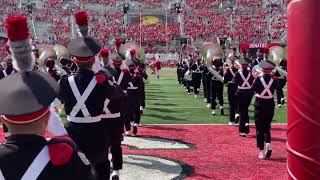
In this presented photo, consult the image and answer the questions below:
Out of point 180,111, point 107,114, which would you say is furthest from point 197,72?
point 107,114

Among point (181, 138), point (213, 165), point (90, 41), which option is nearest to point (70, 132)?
point (90, 41)

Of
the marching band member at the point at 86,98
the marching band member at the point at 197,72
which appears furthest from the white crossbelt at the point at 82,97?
the marching band member at the point at 197,72

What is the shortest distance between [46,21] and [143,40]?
11.1 m

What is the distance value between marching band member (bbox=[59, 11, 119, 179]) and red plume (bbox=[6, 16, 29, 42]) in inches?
93.6

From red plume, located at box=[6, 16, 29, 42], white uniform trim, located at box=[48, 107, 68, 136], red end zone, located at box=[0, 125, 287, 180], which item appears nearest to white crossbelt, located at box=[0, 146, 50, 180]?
red plume, located at box=[6, 16, 29, 42]

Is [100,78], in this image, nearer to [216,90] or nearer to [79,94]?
[79,94]

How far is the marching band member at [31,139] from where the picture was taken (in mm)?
2307

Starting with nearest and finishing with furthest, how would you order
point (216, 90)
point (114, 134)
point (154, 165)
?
point (114, 134) → point (154, 165) → point (216, 90)

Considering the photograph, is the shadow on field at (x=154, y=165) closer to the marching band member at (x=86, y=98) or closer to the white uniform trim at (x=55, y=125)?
the marching band member at (x=86, y=98)

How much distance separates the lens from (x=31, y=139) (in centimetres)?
236

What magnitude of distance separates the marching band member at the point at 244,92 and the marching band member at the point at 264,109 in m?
1.98

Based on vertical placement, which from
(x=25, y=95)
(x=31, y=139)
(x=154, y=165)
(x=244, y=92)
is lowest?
(x=154, y=165)

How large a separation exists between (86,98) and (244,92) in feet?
21.5

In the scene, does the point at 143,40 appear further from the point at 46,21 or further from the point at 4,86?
the point at 4,86
